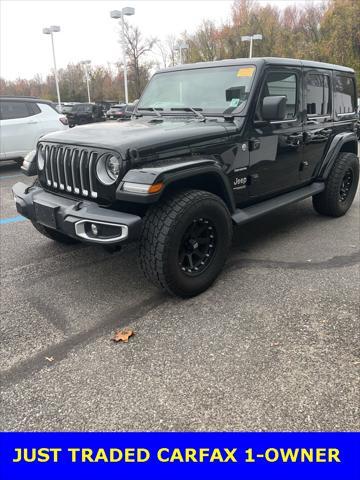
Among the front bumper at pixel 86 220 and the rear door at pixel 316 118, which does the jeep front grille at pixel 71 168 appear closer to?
the front bumper at pixel 86 220

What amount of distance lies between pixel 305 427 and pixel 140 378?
97 centimetres

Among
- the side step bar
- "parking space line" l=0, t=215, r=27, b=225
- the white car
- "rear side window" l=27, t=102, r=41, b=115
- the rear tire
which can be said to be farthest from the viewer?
"rear side window" l=27, t=102, r=41, b=115

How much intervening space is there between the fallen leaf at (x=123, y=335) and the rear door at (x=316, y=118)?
9.36 ft

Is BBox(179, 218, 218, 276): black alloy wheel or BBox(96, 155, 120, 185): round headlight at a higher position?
BBox(96, 155, 120, 185): round headlight

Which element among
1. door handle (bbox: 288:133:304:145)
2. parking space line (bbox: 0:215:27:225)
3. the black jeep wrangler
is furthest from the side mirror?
parking space line (bbox: 0:215:27:225)

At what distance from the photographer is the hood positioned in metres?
3.04

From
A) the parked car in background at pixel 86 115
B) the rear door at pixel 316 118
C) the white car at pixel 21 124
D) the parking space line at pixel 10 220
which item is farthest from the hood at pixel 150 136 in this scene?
the parked car in background at pixel 86 115

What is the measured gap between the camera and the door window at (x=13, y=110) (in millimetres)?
8891

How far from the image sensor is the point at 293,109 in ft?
14.3

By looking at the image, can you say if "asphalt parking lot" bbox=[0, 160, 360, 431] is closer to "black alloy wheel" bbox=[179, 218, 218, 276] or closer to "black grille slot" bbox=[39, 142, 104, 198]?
"black alloy wheel" bbox=[179, 218, 218, 276]

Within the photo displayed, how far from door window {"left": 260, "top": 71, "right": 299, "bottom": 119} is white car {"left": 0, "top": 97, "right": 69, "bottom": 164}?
6.37 metres

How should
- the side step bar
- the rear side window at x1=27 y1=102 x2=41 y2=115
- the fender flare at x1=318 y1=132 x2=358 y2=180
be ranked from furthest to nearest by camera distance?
the rear side window at x1=27 y1=102 x2=41 y2=115 → the fender flare at x1=318 y1=132 x2=358 y2=180 → the side step bar
